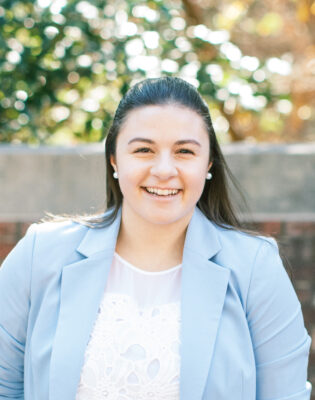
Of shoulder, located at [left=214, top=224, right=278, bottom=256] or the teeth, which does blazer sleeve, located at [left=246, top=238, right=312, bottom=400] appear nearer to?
shoulder, located at [left=214, top=224, right=278, bottom=256]

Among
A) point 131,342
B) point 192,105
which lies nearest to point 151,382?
point 131,342

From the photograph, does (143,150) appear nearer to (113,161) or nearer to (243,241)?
(113,161)

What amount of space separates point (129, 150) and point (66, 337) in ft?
2.20

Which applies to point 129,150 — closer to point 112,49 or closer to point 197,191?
point 197,191

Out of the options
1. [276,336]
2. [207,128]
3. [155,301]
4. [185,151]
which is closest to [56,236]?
[155,301]

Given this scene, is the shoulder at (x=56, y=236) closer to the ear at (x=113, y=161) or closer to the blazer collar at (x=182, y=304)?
the blazer collar at (x=182, y=304)

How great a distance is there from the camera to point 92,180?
313 centimetres

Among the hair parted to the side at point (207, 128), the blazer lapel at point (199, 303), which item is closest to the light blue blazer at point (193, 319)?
the blazer lapel at point (199, 303)

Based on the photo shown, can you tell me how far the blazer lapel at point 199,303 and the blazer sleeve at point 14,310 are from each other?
56 cm

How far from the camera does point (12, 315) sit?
202 cm

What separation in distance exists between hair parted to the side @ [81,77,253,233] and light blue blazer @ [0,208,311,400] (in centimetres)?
19

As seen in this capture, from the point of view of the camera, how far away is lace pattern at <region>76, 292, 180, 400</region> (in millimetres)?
1915

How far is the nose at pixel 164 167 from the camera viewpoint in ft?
6.23

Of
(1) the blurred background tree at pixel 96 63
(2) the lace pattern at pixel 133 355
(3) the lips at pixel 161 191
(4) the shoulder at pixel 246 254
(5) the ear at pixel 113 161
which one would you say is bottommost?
(2) the lace pattern at pixel 133 355
